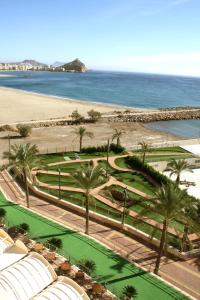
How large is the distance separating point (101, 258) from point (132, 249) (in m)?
3.55

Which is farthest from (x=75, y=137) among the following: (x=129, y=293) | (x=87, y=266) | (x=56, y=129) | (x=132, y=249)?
(x=129, y=293)

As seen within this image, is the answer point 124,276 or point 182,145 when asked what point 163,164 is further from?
point 124,276

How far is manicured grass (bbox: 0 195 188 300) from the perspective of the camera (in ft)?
70.2

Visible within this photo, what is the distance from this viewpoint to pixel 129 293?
20141 millimetres

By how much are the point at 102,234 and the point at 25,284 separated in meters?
12.6

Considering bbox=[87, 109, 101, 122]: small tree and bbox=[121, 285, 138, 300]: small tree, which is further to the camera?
bbox=[87, 109, 101, 122]: small tree

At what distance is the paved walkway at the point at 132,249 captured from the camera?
23.5 meters

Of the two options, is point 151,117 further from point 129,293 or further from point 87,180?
point 129,293

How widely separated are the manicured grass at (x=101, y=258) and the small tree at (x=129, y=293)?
0.41 m

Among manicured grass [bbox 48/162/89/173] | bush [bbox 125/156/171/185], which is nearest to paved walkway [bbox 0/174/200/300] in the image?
manicured grass [bbox 48/162/89/173]

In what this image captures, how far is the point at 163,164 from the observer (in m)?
47.0

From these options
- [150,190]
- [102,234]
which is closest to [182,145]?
[150,190]

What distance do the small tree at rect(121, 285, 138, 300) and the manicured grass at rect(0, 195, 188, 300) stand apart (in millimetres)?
415

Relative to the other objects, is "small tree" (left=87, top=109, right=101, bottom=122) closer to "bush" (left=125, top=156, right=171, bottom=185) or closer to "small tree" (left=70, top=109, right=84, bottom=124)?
"small tree" (left=70, top=109, right=84, bottom=124)
